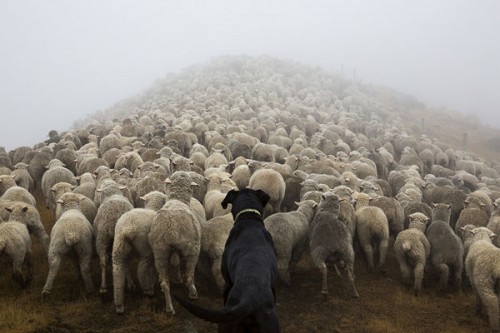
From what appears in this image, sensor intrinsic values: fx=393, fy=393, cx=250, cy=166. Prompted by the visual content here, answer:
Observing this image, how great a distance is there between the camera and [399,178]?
1748 centimetres

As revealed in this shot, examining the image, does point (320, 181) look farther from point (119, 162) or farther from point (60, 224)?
point (60, 224)

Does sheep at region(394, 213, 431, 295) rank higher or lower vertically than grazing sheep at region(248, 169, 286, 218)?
lower

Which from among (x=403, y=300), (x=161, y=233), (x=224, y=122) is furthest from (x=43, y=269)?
(x=224, y=122)

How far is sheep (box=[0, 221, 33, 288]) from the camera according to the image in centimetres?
803

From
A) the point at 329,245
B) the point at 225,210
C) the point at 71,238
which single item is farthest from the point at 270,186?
the point at 71,238

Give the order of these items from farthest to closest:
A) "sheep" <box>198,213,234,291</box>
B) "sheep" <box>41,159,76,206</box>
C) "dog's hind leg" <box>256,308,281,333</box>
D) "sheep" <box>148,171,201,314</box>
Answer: "sheep" <box>41,159,76,206</box>
"sheep" <box>198,213,234,291</box>
"sheep" <box>148,171,201,314</box>
"dog's hind leg" <box>256,308,281,333</box>

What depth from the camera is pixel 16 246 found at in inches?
321

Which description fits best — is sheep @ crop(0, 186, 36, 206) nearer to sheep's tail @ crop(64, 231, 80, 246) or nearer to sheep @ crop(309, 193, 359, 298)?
sheep's tail @ crop(64, 231, 80, 246)

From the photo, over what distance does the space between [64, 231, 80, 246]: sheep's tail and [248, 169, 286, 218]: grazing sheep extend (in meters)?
5.70

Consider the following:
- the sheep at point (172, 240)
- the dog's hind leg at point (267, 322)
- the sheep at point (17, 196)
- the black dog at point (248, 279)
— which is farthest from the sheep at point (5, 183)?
the dog's hind leg at point (267, 322)

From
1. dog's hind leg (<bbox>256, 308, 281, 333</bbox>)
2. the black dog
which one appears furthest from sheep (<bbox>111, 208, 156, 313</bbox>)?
dog's hind leg (<bbox>256, 308, 281, 333</bbox>)

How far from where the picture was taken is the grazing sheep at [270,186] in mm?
12273

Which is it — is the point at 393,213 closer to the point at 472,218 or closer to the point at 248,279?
the point at 472,218

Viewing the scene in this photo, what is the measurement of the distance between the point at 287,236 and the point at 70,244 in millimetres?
4799
